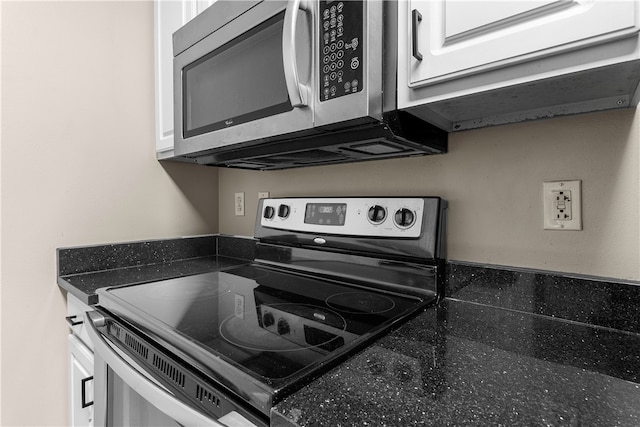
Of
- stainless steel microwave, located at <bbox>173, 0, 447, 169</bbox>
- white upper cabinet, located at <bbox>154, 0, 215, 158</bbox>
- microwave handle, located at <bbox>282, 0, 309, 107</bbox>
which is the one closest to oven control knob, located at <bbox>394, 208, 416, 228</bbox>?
stainless steel microwave, located at <bbox>173, 0, 447, 169</bbox>

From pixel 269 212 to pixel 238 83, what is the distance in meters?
0.52

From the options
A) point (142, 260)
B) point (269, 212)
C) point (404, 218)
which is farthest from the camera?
point (142, 260)

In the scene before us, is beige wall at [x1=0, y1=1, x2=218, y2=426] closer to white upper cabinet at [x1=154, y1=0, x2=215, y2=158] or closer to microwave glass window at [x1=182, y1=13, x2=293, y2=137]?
white upper cabinet at [x1=154, y1=0, x2=215, y2=158]

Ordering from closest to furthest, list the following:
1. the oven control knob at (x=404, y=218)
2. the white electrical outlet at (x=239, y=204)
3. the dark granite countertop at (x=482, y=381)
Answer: the dark granite countertop at (x=482, y=381)
the oven control knob at (x=404, y=218)
the white electrical outlet at (x=239, y=204)

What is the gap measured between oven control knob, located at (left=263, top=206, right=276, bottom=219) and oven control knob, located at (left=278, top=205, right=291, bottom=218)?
0.03 meters

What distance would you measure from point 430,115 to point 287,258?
2.35ft

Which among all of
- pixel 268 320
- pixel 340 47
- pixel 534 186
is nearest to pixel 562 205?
pixel 534 186

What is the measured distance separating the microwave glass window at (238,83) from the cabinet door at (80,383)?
2.56 feet

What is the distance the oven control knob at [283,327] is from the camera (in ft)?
2.21

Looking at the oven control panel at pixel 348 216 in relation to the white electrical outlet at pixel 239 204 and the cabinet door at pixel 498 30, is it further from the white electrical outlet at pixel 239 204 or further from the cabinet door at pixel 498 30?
the cabinet door at pixel 498 30

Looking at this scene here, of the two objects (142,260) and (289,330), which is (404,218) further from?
(142,260)

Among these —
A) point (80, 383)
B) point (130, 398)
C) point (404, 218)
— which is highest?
point (404, 218)

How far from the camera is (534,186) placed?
806 mm

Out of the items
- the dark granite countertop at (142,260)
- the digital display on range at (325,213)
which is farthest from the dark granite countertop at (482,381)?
the dark granite countertop at (142,260)
